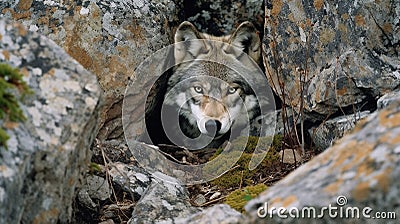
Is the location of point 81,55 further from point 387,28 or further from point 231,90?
point 387,28

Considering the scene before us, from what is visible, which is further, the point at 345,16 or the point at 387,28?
the point at 345,16

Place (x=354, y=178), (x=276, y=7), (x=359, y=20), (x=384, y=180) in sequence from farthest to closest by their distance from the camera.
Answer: (x=276, y=7)
(x=359, y=20)
(x=354, y=178)
(x=384, y=180)

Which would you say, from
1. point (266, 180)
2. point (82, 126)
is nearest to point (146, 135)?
point (266, 180)

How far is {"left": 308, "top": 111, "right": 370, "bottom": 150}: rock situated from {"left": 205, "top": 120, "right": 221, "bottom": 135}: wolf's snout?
0.87 meters

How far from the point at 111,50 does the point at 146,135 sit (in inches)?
35.8

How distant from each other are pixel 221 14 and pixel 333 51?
1.65 meters

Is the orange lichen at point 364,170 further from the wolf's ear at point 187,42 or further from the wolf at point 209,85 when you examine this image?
the wolf's ear at point 187,42

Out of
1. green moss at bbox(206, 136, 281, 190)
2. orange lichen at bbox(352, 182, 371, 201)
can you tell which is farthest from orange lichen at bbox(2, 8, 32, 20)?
orange lichen at bbox(352, 182, 371, 201)

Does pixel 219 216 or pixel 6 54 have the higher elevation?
pixel 6 54

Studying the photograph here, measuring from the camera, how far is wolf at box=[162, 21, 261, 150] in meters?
6.30

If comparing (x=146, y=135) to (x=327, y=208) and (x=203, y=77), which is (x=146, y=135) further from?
(x=327, y=208)

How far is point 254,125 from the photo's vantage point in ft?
21.5

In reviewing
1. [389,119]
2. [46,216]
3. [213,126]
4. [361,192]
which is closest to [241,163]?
[213,126]

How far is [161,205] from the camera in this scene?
444 cm
